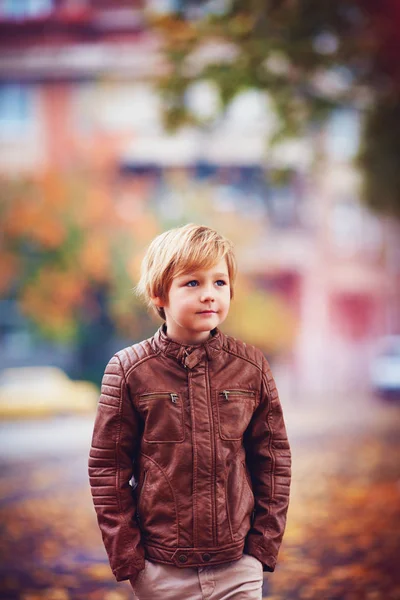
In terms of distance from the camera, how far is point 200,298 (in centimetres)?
158

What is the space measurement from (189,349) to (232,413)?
7.2 inches

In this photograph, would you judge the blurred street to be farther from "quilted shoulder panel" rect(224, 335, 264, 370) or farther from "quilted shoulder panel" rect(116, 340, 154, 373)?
"quilted shoulder panel" rect(116, 340, 154, 373)

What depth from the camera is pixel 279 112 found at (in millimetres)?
4934

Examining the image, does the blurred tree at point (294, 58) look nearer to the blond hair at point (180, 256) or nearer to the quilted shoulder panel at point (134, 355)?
the blond hair at point (180, 256)

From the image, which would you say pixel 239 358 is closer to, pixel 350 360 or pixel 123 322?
pixel 123 322

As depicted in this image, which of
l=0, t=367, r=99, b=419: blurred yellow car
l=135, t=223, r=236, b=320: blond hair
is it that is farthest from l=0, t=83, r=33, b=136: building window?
l=135, t=223, r=236, b=320: blond hair

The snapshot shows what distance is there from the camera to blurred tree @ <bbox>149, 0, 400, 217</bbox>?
4387mm

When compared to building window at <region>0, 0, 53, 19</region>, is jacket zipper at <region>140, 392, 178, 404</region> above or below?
below

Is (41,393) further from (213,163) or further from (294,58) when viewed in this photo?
(294,58)

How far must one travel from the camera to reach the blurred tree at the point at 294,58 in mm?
4387

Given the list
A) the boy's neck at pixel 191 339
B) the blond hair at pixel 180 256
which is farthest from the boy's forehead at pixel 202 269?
the boy's neck at pixel 191 339

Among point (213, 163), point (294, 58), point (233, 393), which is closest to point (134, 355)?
point (233, 393)

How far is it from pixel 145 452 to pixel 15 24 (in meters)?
5.93

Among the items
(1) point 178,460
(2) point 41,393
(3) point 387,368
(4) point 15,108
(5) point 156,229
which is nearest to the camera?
(1) point 178,460
